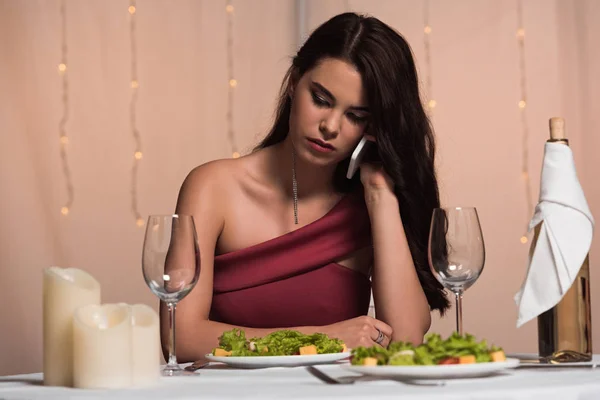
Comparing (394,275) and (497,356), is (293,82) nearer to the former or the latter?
(394,275)

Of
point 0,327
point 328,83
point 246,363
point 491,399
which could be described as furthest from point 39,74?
point 491,399

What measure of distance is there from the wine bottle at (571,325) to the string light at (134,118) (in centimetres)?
257

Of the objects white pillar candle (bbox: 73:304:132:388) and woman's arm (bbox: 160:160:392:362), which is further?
woman's arm (bbox: 160:160:392:362)

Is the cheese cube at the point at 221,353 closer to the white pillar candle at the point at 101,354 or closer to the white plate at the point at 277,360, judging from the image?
the white plate at the point at 277,360

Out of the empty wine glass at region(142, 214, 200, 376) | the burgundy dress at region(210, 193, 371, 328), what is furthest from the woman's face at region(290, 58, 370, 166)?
the empty wine glass at region(142, 214, 200, 376)

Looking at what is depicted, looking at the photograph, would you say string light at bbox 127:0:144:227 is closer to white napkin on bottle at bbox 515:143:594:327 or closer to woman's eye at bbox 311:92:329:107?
woman's eye at bbox 311:92:329:107

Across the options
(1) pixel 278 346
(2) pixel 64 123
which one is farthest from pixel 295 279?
(2) pixel 64 123

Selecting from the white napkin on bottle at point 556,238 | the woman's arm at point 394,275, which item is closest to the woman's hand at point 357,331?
the woman's arm at point 394,275

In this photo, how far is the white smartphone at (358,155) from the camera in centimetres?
214

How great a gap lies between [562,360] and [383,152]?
932 millimetres

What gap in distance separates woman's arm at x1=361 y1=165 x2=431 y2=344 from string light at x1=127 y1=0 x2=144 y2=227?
174 cm

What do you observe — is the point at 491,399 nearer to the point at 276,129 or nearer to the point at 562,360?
the point at 562,360

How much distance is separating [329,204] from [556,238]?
108cm

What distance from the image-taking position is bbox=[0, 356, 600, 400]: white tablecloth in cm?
92
